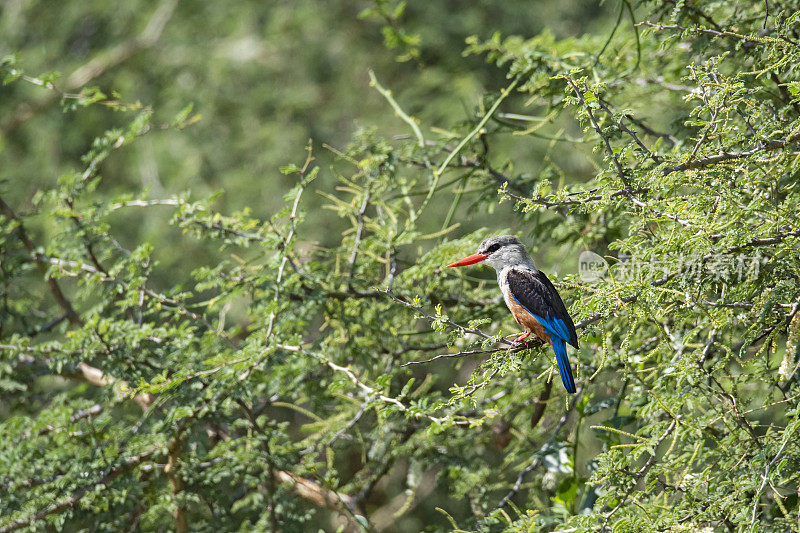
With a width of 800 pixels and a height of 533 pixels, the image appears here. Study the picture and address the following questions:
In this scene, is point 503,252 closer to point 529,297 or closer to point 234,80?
point 529,297

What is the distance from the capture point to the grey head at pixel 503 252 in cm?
204

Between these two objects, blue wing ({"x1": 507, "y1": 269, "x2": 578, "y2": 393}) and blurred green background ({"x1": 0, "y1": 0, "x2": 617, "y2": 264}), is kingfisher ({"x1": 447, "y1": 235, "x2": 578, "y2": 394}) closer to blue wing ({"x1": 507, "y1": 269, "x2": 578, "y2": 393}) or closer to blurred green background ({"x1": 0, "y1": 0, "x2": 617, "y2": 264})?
blue wing ({"x1": 507, "y1": 269, "x2": 578, "y2": 393})

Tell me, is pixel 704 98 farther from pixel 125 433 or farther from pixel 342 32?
pixel 342 32

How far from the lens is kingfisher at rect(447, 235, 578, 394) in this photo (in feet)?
5.54

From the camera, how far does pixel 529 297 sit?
1.83 meters

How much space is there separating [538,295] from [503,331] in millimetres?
470

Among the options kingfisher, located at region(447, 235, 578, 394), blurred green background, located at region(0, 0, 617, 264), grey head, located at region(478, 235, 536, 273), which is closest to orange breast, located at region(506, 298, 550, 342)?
kingfisher, located at region(447, 235, 578, 394)

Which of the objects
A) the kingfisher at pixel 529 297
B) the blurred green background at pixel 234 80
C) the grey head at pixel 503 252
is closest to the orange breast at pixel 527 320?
the kingfisher at pixel 529 297

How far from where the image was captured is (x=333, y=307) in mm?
2340

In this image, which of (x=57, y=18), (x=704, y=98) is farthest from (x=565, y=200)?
(x=57, y=18)

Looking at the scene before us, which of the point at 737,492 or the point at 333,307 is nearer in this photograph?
the point at 737,492

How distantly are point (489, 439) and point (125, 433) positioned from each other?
1191mm

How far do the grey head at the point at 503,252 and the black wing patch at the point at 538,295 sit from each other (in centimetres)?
7

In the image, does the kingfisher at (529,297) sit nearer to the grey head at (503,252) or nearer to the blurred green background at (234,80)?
the grey head at (503,252)
